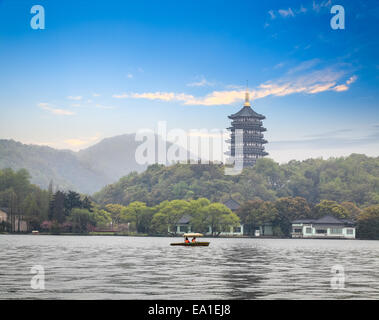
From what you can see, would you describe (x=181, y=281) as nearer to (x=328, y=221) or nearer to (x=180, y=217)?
(x=180, y=217)

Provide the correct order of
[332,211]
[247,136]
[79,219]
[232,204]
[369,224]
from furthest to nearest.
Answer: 1. [247,136]
2. [232,204]
3. [332,211]
4. [79,219]
5. [369,224]

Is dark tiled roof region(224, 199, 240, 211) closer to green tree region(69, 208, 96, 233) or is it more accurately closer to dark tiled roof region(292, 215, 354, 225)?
dark tiled roof region(292, 215, 354, 225)

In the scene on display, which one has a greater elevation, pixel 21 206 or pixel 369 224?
pixel 21 206

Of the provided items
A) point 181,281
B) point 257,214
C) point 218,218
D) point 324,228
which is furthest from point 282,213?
point 181,281
